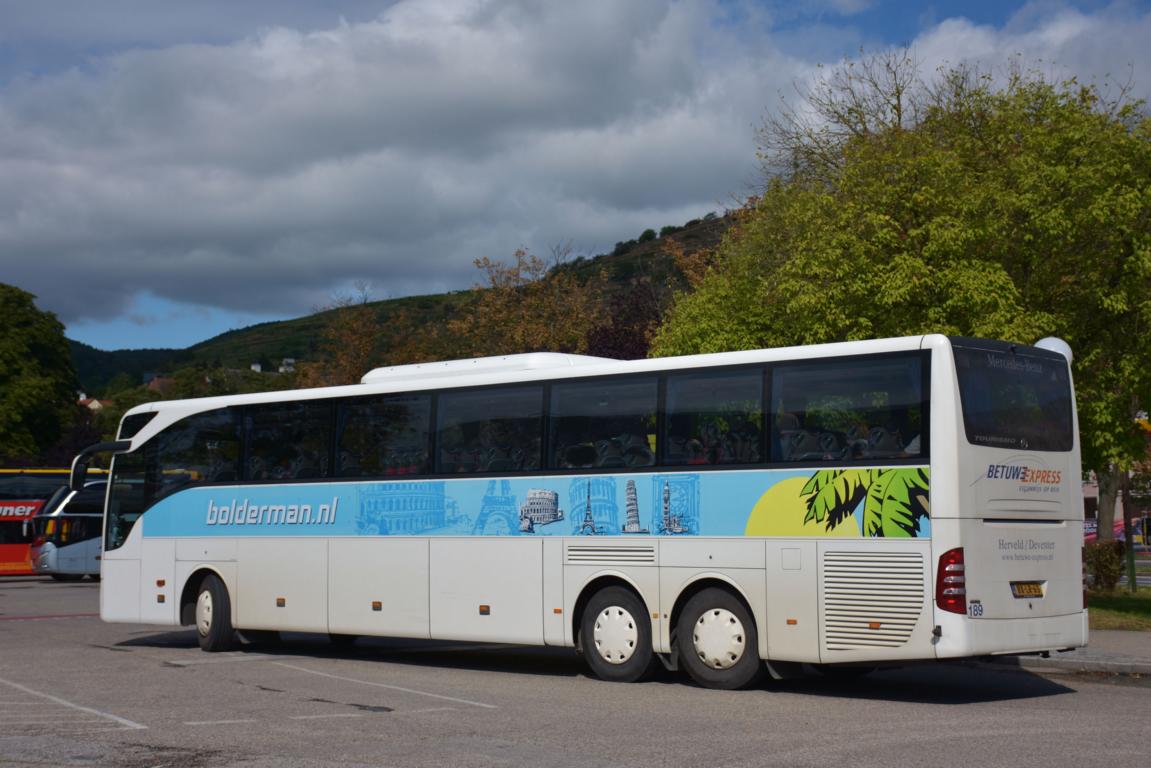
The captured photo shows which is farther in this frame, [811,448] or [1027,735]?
[811,448]

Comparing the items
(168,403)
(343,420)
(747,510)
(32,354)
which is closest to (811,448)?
(747,510)

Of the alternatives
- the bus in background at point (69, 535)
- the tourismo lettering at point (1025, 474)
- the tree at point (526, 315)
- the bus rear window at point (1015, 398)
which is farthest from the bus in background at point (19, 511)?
the tourismo lettering at point (1025, 474)

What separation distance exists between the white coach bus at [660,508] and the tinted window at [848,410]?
2 cm

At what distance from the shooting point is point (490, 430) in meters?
16.5

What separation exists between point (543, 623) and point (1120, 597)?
17.4 meters

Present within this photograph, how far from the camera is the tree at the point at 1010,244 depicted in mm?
23672

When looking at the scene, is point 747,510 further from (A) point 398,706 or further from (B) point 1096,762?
(B) point 1096,762

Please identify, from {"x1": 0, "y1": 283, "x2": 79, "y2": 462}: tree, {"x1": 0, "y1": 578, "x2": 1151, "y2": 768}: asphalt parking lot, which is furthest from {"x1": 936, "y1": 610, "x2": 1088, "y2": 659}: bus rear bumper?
{"x1": 0, "y1": 283, "x2": 79, "y2": 462}: tree

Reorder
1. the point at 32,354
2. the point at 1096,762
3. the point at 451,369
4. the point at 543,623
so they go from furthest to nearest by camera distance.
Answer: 1. the point at 32,354
2. the point at 451,369
3. the point at 543,623
4. the point at 1096,762

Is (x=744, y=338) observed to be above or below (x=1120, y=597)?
above

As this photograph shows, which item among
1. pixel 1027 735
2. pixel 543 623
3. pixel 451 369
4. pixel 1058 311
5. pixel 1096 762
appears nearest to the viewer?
pixel 1096 762

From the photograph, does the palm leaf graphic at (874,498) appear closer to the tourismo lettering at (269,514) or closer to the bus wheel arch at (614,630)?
the bus wheel arch at (614,630)

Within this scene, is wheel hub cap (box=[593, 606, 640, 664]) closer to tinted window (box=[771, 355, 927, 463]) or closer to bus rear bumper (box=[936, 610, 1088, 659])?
tinted window (box=[771, 355, 927, 463])

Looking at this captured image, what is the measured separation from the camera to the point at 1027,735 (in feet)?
34.7
